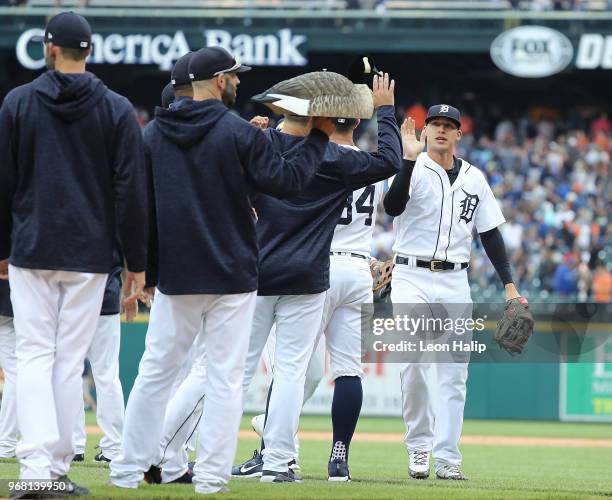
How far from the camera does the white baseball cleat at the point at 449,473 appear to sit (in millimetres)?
6992

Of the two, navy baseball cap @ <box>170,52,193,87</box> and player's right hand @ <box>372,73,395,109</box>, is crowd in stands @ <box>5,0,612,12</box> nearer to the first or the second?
navy baseball cap @ <box>170,52,193,87</box>

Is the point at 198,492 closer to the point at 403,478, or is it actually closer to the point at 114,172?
the point at 114,172

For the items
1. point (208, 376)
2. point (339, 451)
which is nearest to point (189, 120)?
point (208, 376)

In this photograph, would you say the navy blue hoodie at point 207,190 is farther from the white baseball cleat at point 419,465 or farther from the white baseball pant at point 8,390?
the white baseball pant at point 8,390

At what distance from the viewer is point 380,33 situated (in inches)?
940

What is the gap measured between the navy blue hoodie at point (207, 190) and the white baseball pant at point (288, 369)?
920 mm

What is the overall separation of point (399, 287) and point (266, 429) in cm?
156

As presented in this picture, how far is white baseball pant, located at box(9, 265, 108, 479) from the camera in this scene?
478 cm

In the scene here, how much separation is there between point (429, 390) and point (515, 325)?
0.76m

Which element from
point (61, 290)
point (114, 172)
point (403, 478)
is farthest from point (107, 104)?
point (403, 478)

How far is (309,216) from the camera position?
20.0 ft

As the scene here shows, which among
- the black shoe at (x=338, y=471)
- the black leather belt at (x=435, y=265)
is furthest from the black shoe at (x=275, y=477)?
the black leather belt at (x=435, y=265)

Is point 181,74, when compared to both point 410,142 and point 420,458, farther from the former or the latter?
point 420,458

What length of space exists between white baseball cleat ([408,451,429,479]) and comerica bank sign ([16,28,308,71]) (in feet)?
56.7
